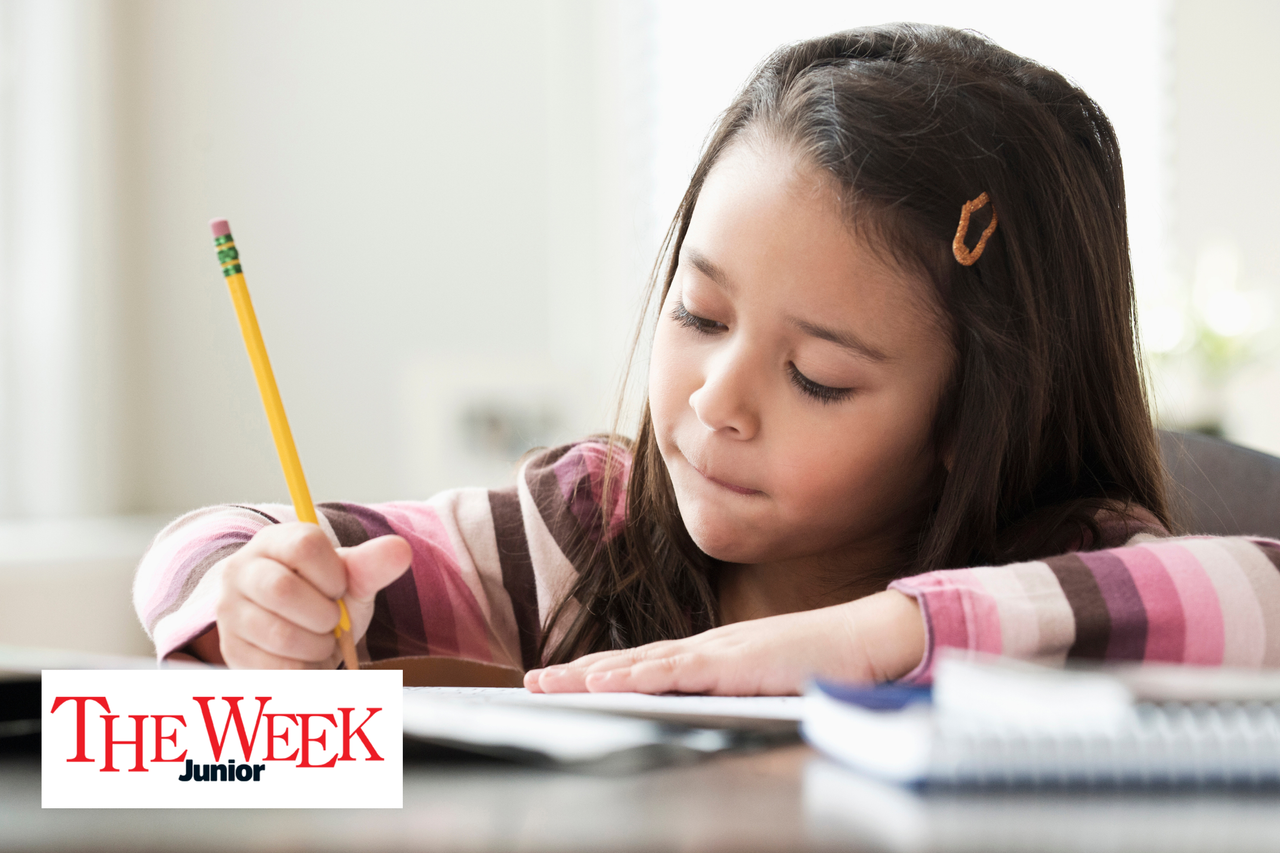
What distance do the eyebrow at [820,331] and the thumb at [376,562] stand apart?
296 mm

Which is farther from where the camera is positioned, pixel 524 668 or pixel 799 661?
pixel 524 668

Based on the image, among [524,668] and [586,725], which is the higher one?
[586,725]

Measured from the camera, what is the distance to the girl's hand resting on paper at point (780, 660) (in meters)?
0.46

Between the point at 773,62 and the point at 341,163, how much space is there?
5.69ft

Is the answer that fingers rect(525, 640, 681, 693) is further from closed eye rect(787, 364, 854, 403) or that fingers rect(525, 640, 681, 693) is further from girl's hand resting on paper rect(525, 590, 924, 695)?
closed eye rect(787, 364, 854, 403)

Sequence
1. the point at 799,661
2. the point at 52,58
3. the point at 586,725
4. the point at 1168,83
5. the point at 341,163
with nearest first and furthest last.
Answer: the point at 586,725
the point at 799,661
the point at 52,58
the point at 341,163
the point at 1168,83

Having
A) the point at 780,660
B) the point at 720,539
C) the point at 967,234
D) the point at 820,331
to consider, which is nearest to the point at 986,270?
the point at 967,234

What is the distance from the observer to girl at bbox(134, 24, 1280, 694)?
66cm

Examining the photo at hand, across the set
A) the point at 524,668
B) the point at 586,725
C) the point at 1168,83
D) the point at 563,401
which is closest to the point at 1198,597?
the point at 586,725

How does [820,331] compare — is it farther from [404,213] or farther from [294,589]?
[404,213]

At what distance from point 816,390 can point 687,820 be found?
0.42 meters

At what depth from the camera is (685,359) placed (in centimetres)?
→ 70

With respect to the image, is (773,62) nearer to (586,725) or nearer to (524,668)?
(524,668)

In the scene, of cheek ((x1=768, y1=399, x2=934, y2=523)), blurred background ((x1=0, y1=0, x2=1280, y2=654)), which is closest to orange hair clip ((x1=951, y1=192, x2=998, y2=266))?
cheek ((x1=768, y1=399, x2=934, y2=523))
